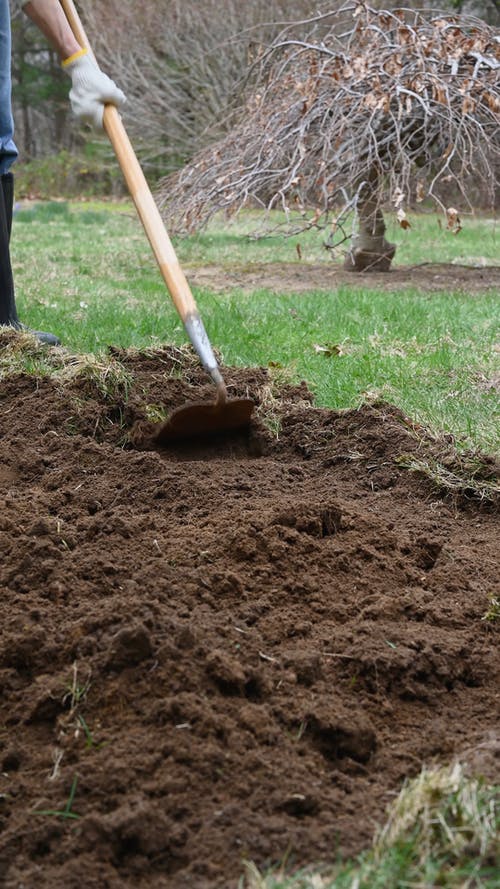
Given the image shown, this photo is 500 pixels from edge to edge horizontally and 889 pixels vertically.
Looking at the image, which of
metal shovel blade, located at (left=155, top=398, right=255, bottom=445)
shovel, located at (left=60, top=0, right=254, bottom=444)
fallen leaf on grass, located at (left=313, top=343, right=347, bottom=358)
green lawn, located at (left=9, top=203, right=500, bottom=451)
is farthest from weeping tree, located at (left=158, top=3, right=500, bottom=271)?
metal shovel blade, located at (left=155, top=398, right=255, bottom=445)

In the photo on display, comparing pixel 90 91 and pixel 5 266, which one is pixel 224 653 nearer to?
pixel 90 91

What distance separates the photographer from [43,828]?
1401 millimetres

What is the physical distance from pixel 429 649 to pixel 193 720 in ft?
1.79

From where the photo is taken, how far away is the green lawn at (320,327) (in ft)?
11.9

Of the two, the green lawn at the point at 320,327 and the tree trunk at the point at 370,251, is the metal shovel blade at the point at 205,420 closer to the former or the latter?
the green lawn at the point at 320,327

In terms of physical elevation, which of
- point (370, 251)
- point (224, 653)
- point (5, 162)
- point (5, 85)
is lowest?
point (224, 653)

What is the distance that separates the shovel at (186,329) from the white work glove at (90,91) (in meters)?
0.08

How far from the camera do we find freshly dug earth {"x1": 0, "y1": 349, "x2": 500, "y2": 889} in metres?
1.40

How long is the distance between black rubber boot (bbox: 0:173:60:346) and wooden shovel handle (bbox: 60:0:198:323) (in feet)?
3.85

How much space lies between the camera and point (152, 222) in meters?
3.02

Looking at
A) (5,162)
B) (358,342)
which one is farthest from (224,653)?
(5,162)

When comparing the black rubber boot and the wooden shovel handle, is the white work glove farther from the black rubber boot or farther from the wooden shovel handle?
the black rubber boot

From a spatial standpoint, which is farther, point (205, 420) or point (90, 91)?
point (90, 91)

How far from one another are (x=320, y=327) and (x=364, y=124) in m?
2.18
